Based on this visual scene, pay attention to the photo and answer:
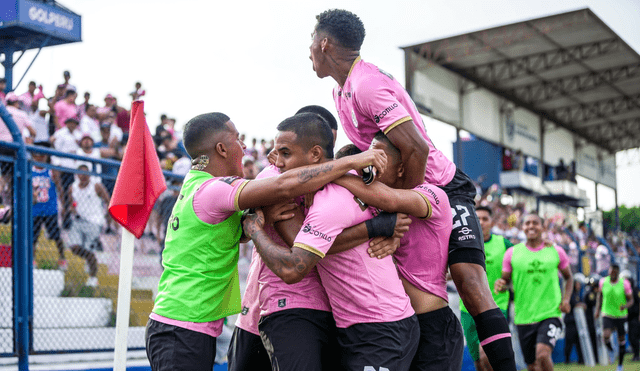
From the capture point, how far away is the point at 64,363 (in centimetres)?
659

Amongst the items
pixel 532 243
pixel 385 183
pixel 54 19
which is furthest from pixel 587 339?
pixel 54 19

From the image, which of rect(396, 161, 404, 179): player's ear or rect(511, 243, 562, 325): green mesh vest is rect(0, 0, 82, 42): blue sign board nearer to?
rect(511, 243, 562, 325): green mesh vest

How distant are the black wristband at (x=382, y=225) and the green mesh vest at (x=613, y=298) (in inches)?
568

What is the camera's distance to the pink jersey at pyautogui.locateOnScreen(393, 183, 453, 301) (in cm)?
398

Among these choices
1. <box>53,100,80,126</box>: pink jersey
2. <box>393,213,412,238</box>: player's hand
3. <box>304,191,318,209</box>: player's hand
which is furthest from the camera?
<box>53,100,80,126</box>: pink jersey

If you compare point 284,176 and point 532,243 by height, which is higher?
point 284,176

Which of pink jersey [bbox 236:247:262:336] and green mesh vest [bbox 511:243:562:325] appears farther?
green mesh vest [bbox 511:243:562:325]

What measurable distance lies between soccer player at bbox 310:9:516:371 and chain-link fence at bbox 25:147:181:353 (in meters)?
3.44

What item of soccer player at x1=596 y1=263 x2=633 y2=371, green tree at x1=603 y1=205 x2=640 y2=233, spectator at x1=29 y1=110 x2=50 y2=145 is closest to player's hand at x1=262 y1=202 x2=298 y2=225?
spectator at x1=29 y1=110 x2=50 y2=145

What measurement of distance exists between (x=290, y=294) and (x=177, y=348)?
0.61 m

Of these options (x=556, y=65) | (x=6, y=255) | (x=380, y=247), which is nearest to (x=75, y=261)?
(x=6, y=255)

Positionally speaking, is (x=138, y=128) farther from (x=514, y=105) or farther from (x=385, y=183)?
(x=514, y=105)

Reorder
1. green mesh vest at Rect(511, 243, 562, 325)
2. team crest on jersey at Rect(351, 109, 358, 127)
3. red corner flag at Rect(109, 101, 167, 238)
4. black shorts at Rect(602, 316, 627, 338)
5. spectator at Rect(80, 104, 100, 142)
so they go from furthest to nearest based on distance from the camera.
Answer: black shorts at Rect(602, 316, 627, 338) → spectator at Rect(80, 104, 100, 142) → green mesh vest at Rect(511, 243, 562, 325) → red corner flag at Rect(109, 101, 167, 238) → team crest on jersey at Rect(351, 109, 358, 127)

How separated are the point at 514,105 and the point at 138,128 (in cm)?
2943
